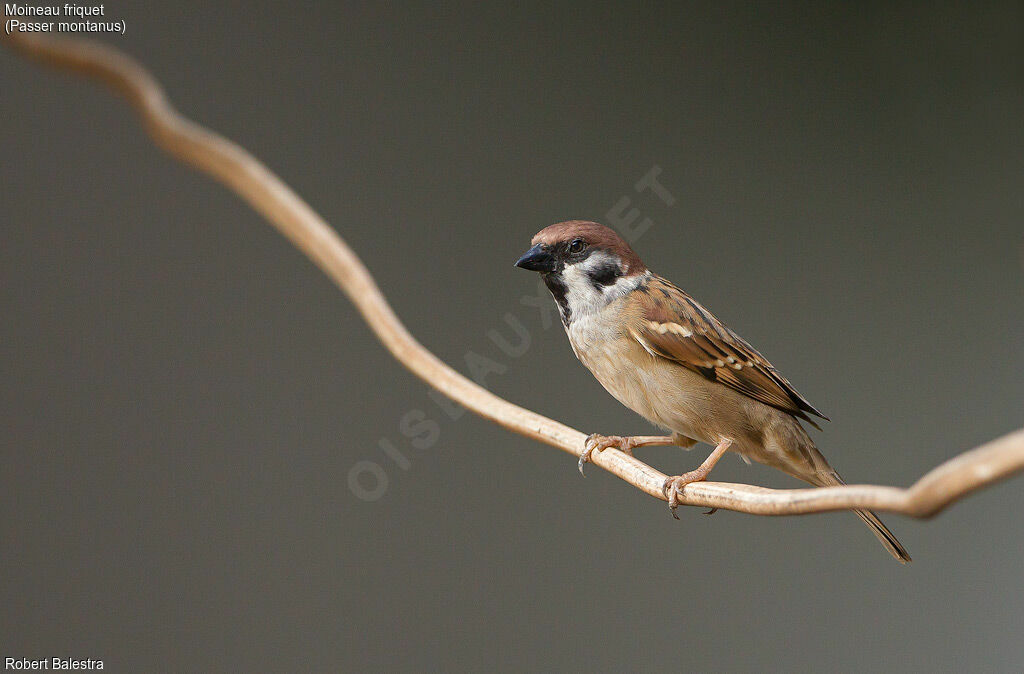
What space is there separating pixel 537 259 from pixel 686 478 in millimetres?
248

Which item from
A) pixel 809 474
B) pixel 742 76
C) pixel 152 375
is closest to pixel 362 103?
pixel 152 375

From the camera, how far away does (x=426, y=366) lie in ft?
3.01

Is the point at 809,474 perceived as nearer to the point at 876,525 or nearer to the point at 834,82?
the point at 876,525

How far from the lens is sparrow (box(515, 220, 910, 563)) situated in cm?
89

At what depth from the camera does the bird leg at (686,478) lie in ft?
2.41

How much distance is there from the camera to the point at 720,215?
2186 millimetres

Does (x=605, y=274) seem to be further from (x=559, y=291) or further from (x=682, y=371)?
(x=682, y=371)

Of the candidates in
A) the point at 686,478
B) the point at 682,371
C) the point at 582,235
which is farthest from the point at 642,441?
the point at 582,235

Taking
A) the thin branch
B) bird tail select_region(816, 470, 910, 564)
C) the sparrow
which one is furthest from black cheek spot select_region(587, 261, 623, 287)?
bird tail select_region(816, 470, 910, 564)

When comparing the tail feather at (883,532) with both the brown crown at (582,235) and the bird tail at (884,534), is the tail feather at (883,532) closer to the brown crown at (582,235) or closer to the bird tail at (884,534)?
the bird tail at (884,534)

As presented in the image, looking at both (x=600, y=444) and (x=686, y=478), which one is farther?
(x=600, y=444)

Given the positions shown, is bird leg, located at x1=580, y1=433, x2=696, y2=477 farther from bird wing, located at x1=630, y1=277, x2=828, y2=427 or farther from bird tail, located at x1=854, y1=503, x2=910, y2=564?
bird tail, located at x1=854, y1=503, x2=910, y2=564

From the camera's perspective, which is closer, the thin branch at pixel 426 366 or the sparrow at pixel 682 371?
the thin branch at pixel 426 366

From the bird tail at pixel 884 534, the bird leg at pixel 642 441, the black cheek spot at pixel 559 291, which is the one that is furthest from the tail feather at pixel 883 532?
the black cheek spot at pixel 559 291
